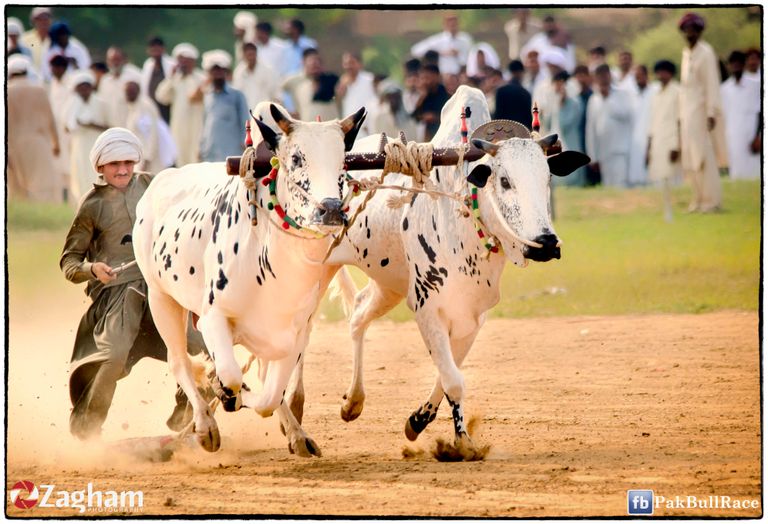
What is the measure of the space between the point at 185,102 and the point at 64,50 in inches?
72.6

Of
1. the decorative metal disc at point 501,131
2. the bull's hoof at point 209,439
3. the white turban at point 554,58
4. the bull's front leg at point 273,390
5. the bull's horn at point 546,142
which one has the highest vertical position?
the decorative metal disc at point 501,131

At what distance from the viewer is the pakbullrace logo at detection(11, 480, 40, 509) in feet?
25.1

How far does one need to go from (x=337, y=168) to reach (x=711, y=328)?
6.07 metres

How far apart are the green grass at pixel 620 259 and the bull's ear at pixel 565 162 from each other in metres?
5.52

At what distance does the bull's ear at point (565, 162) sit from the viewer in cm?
779

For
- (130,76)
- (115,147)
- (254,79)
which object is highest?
(115,147)

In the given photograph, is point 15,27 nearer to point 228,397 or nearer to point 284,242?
point 228,397

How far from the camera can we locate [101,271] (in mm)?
8617

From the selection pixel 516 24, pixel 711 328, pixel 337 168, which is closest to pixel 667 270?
pixel 711 328

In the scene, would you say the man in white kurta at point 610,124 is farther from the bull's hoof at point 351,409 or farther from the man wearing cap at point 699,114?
the bull's hoof at point 351,409

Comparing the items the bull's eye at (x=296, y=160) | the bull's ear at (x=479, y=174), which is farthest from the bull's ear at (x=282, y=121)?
the bull's ear at (x=479, y=174)

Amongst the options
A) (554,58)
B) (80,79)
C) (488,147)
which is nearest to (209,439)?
(488,147)

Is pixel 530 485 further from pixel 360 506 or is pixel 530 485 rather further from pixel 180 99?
pixel 180 99

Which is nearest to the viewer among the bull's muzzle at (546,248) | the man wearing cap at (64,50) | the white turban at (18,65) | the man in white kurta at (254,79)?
the bull's muzzle at (546,248)
